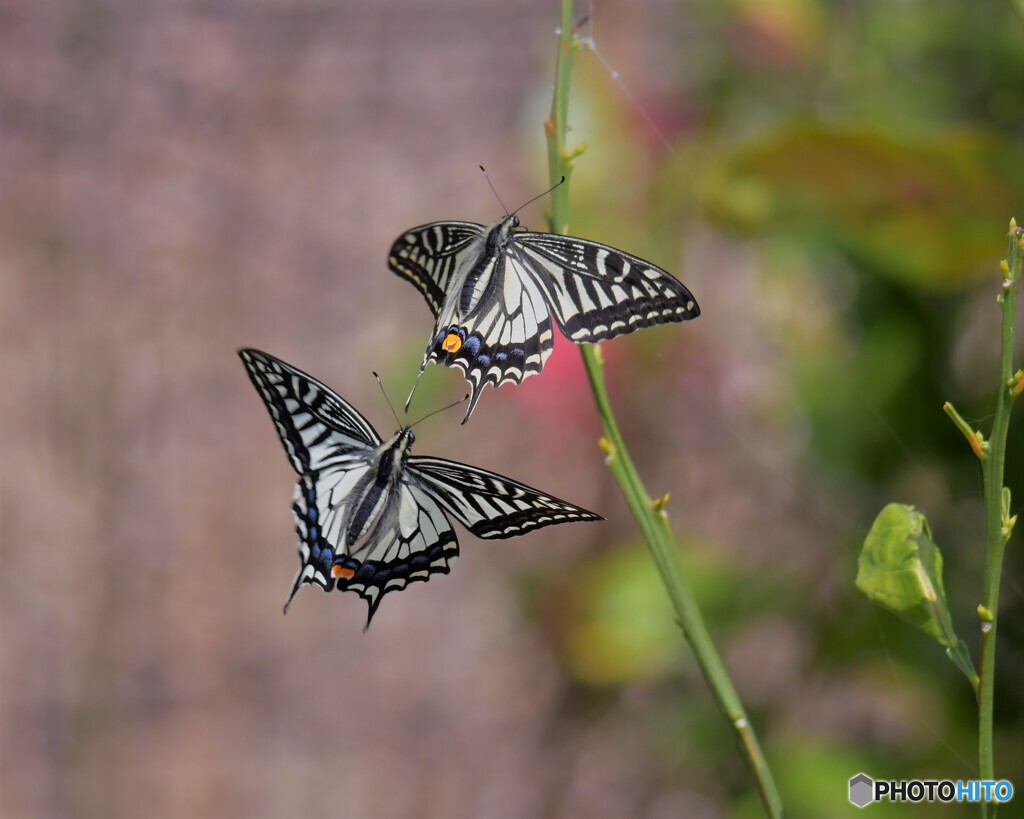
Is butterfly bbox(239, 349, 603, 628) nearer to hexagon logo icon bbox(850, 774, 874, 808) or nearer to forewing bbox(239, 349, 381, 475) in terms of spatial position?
forewing bbox(239, 349, 381, 475)

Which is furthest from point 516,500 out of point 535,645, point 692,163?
point 535,645

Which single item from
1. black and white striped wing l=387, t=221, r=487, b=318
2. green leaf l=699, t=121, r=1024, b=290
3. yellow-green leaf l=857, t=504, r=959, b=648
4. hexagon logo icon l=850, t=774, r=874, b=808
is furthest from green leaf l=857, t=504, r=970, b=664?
green leaf l=699, t=121, r=1024, b=290

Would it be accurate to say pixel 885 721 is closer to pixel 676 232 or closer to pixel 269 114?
pixel 676 232

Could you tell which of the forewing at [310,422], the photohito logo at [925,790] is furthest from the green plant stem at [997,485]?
the forewing at [310,422]

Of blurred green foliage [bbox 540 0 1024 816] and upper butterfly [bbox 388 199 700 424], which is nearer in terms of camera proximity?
upper butterfly [bbox 388 199 700 424]

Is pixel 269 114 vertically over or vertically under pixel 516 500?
over

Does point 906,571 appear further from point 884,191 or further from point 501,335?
point 884,191
